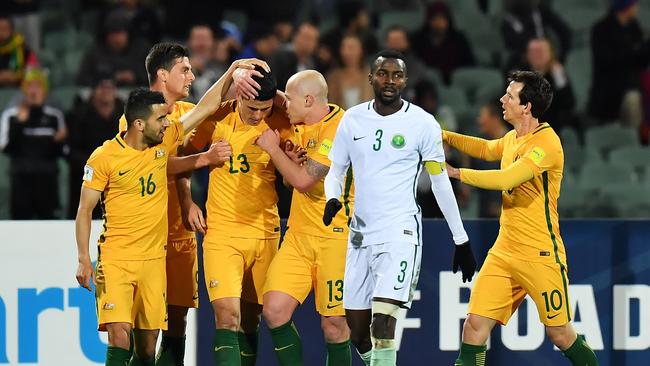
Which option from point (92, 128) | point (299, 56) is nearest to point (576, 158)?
point (299, 56)

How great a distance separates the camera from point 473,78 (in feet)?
45.9

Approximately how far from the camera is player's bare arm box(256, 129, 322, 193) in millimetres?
7566

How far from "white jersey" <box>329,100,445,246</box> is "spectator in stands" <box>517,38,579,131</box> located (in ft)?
17.3

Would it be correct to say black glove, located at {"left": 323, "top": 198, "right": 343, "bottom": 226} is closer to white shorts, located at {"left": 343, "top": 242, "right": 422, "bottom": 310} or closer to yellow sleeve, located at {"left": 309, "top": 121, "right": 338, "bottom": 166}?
white shorts, located at {"left": 343, "top": 242, "right": 422, "bottom": 310}

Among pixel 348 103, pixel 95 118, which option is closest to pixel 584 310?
pixel 348 103

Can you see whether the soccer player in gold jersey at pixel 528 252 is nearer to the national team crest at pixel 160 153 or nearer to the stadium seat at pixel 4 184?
the national team crest at pixel 160 153

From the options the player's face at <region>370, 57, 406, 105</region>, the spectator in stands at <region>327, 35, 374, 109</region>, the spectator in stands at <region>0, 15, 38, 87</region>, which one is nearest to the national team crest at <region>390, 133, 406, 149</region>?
A: the player's face at <region>370, 57, 406, 105</region>

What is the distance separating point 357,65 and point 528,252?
16.0ft

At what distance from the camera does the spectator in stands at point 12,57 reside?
13.6 m

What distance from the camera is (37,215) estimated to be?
38.2ft

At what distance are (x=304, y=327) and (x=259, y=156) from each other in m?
1.61

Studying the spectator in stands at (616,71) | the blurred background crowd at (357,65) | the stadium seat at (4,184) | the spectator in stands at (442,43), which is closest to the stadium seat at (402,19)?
the blurred background crowd at (357,65)

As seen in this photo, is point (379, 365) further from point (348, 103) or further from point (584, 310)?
point (348, 103)

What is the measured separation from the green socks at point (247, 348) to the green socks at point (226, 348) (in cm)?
40
